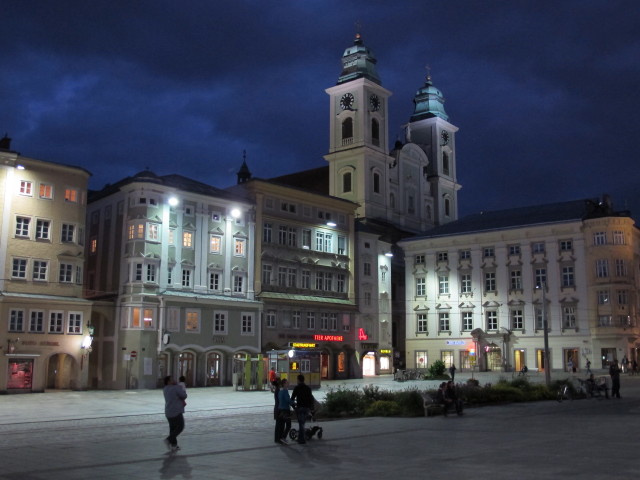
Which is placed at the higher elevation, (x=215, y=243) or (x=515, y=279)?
(x=215, y=243)

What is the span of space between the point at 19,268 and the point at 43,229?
3182mm

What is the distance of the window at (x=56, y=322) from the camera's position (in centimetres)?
4922

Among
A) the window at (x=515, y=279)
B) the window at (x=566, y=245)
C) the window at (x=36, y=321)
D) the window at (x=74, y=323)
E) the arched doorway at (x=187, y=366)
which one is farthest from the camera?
the window at (x=515, y=279)

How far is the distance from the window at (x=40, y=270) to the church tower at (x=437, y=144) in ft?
192

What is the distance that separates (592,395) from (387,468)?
80.8 feet

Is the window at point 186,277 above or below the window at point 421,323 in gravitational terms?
above

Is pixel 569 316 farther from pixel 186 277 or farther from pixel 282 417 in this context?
pixel 282 417

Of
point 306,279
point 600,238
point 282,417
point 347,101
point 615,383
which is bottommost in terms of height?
point 282,417

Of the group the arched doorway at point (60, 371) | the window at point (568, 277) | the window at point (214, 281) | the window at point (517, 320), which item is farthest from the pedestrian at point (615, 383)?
the window at point (517, 320)

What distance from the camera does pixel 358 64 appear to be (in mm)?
93562

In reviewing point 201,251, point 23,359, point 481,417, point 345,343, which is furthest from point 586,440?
point 345,343

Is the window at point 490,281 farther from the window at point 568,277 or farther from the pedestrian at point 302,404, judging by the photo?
the pedestrian at point 302,404

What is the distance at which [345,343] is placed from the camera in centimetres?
6788

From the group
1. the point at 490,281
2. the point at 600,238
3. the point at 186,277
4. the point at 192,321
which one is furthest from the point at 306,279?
the point at 600,238
